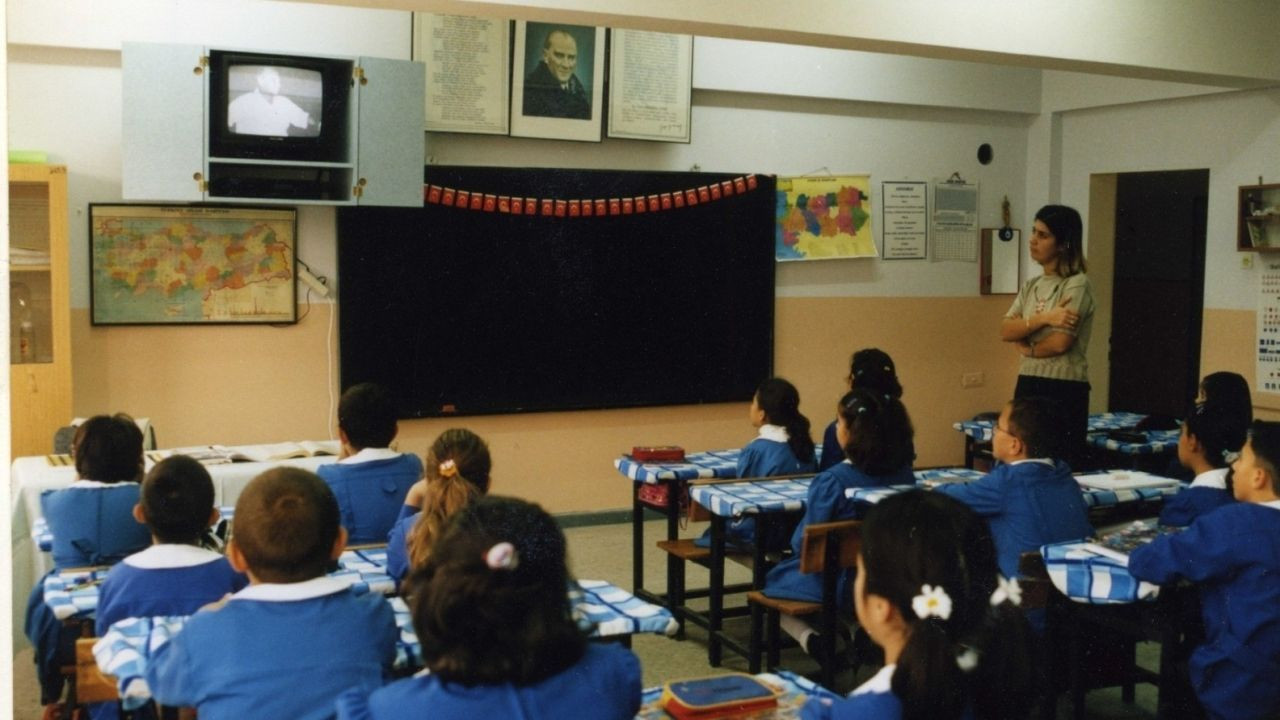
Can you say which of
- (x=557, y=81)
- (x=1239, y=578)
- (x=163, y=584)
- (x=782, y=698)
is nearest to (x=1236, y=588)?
(x=1239, y=578)

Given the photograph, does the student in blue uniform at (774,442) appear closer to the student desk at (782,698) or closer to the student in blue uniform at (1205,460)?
the student in blue uniform at (1205,460)

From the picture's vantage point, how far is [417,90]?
5363 mm

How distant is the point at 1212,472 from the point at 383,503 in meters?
2.35

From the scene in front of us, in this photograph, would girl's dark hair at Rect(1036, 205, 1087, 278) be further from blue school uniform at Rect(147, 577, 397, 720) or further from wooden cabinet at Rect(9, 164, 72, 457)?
wooden cabinet at Rect(9, 164, 72, 457)

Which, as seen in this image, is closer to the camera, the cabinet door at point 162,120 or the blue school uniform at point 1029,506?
the blue school uniform at point 1029,506

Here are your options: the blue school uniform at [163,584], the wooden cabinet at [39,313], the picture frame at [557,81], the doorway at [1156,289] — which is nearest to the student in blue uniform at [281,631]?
the blue school uniform at [163,584]

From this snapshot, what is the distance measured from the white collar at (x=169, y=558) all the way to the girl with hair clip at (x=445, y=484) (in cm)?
44

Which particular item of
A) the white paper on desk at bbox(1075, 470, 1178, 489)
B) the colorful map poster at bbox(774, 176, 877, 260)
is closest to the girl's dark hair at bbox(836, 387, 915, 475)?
the white paper on desk at bbox(1075, 470, 1178, 489)

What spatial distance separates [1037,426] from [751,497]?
0.90 meters

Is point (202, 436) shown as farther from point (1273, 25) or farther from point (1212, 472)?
point (1273, 25)

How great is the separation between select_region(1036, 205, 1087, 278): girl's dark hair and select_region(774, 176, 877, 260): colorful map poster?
2.22m

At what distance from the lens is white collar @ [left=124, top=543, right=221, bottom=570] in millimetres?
2578

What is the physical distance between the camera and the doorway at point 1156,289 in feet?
28.3

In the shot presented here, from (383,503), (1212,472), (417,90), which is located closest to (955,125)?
(417,90)
